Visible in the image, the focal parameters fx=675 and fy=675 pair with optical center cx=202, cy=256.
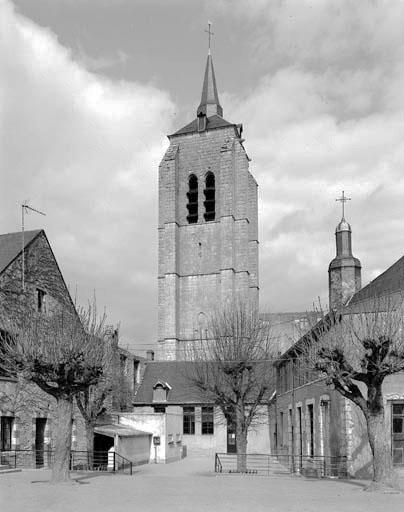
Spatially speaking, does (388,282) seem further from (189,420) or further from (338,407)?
(189,420)

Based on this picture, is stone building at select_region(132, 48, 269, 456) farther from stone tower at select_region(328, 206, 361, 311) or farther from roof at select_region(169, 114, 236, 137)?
stone tower at select_region(328, 206, 361, 311)

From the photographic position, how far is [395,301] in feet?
71.5

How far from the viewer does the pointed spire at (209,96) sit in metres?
74.4

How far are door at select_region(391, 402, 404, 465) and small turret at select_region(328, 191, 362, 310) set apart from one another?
54.8ft

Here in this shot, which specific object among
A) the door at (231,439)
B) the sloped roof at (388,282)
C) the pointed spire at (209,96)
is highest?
the pointed spire at (209,96)

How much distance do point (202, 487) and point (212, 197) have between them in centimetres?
5169

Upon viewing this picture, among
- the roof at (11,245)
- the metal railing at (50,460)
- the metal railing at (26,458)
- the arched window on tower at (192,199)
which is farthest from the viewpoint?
the arched window on tower at (192,199)

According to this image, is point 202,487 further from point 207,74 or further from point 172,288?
point 207,74

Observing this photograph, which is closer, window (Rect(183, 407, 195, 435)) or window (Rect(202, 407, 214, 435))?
window (Rect(202, 407, 214, 435))

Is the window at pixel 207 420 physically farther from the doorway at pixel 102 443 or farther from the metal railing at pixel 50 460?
the metal railing at pixel 50 460

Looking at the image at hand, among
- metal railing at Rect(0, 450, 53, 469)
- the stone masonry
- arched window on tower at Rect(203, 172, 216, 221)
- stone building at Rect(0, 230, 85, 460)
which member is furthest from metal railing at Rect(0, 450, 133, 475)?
arched window on tower at Rect(203, 172, 216, 221)

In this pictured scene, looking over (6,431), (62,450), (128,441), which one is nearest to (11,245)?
(6,431)

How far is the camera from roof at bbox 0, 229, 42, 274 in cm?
2887

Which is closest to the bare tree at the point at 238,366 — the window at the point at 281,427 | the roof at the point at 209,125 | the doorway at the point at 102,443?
the window at the point at 281,427
